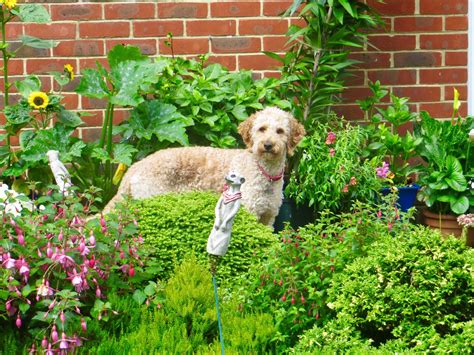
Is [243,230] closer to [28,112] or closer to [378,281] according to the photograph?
[378,281]

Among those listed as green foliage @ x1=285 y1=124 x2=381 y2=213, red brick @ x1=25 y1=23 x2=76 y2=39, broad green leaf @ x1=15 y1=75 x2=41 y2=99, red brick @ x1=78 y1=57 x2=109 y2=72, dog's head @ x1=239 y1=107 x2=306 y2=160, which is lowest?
green foliage @ x1=285 y1=124 x2=381 y2=213

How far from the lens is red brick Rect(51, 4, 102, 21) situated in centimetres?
561

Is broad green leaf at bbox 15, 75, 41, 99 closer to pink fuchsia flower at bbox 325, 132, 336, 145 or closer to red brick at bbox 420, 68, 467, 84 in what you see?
pink fuchsia flower at bbox 325, 132, 336, 145

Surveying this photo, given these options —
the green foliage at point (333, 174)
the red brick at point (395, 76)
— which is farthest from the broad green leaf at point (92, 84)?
the red brick at point (395, 76)

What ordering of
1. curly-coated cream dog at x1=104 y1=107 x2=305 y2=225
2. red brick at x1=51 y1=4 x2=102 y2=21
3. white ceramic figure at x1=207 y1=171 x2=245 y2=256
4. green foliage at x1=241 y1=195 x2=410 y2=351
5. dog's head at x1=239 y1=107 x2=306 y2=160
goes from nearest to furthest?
white ceramic figure at x1=207 y1=171 x2=245 y2=256 < green foliage at x1=241 y1=195 x2=410 y2=351 < dog's head at x1=239 y1=107 x2=306 y2=160 < curly-coated cream dog at x1=104 y1=107 x2=305 y2=225 < red brick at x1=51 y1=4 x2=102 y2=21

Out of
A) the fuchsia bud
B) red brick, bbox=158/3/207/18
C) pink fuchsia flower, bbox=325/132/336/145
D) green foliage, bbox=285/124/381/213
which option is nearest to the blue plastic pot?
green foliage, bbox=285/124/381/213

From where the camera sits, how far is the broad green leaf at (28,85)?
16.9 ft

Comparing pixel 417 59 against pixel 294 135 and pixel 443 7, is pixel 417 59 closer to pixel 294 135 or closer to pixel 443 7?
pixel 443 7

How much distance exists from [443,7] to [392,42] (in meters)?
0.47

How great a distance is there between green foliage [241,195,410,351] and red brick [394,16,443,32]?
2.58 meters

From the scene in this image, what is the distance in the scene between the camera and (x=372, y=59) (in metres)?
5.79

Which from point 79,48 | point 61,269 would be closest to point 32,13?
point 79,48

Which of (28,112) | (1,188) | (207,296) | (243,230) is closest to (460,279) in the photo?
(207,296)

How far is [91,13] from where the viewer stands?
562cm
